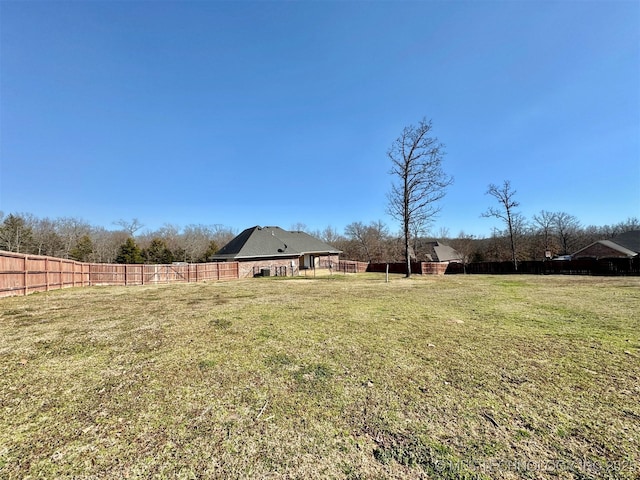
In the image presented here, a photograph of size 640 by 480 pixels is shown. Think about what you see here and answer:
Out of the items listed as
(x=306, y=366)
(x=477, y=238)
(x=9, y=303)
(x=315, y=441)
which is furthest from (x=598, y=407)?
(x=477, y=238)

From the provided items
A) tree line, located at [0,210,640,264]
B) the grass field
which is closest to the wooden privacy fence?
the grass field

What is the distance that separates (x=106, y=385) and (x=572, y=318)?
8.54 meters

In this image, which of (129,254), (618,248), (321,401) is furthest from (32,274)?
(618,248)

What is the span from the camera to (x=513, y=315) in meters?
6.53

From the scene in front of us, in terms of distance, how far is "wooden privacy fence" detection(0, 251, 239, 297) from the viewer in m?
9.51

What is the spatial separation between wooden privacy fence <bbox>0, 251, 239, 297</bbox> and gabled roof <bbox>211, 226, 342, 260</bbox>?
8.51 feet

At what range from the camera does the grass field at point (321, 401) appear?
1904mm

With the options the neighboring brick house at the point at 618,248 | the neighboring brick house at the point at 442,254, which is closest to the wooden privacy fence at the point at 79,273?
the neighboring brick house at the point at 442,254

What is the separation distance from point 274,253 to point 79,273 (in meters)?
14.3

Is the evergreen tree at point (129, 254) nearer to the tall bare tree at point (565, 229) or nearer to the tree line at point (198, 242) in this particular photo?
the tree line at point (198, 242)

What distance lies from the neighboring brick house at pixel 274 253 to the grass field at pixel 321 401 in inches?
756

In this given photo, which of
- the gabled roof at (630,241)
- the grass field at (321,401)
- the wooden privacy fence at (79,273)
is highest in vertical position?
the gabled roof at (630,241)

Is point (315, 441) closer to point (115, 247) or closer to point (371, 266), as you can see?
point (371, 266)

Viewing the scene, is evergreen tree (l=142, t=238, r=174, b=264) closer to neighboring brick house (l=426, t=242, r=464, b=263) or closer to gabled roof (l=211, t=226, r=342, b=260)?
gabled roof (l=211, t=226, r=342, b=260)
